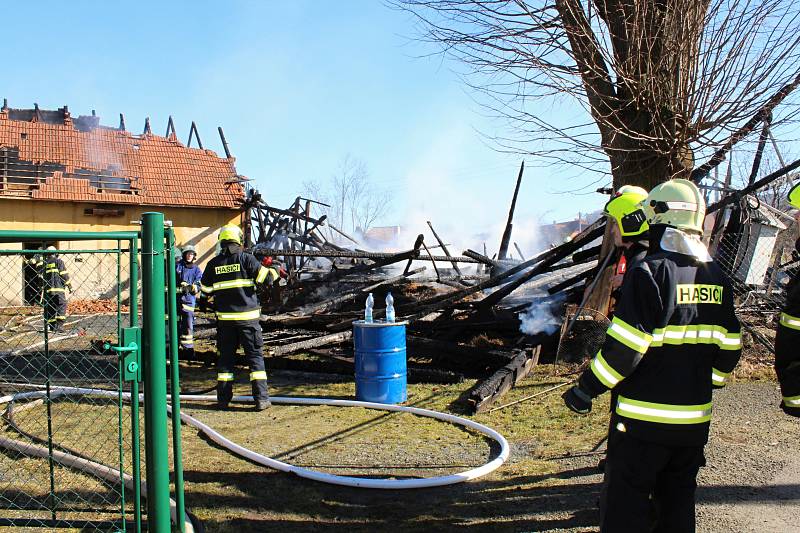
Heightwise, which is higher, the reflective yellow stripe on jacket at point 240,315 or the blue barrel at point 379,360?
the reflective yellow stripe on jacket at point 240,315

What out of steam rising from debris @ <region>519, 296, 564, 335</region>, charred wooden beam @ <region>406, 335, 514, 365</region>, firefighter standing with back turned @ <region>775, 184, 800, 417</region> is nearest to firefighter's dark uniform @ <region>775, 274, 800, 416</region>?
firefighter standing with back turned @ <region>775, 184, 800, 417</region>

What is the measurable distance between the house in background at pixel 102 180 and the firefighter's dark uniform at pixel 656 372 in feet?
60.5

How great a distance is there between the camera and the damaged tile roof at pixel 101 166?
2030cm

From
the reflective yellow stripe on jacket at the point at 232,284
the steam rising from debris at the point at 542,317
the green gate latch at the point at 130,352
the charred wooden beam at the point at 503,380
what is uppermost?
the reflective yellow stripe on jacket at the point at 232,284

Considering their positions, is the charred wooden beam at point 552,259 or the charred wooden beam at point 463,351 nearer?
the charred wooden beam at point 463,351

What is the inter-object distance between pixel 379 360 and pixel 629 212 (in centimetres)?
368

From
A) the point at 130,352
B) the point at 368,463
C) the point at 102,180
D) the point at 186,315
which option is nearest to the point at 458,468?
the point at 368,463

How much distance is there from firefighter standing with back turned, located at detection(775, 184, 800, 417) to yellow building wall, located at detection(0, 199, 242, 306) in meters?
17.3

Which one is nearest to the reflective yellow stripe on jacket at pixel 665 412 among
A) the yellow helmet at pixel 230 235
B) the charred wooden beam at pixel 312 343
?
the yellow helmet at pixel 230 235

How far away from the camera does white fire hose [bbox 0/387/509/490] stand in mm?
4520

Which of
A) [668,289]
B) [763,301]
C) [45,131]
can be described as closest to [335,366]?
[763,301]

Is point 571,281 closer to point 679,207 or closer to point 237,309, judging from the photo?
point 237,309

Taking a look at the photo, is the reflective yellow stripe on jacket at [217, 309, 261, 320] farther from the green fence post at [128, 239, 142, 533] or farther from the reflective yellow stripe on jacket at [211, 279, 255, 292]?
the green fence post at [128, 239, 142, 533]

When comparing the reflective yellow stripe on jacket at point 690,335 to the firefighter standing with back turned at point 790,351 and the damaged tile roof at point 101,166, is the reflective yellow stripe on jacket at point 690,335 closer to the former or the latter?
the firefighter standing with back turned at point 790,351
